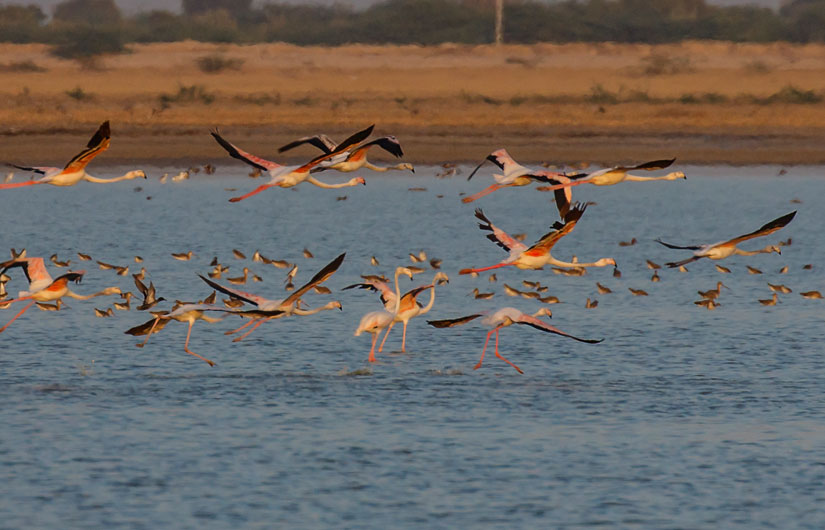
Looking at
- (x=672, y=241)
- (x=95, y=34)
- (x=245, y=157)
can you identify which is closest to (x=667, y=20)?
(x=95, y=34)

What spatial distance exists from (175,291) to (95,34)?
162 feet

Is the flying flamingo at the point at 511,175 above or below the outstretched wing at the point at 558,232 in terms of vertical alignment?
above

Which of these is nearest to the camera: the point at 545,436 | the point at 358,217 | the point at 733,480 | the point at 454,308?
the point at 733,480

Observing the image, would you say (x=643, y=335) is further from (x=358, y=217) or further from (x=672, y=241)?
(x=358, y=217)

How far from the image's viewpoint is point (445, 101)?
153 feet

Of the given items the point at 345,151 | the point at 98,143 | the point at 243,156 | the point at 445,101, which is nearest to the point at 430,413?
the point at 345,151

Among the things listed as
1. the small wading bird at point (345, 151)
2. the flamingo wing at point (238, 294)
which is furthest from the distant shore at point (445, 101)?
the flamingo wing at point (238, 294)

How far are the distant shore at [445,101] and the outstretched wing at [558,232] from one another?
20.4m

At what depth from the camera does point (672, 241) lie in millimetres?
28359

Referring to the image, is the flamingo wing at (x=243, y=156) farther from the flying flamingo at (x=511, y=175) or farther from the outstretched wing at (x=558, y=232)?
the outstretched wing at (x=558, y=232)

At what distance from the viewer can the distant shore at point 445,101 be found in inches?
1481

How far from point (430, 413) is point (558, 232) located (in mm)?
1951

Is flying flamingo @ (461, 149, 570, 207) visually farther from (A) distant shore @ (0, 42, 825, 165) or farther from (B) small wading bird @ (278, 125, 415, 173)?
(A) distant shore @ (0, 42, 825, 165)

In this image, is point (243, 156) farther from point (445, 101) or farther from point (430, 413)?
point (445, 101)
